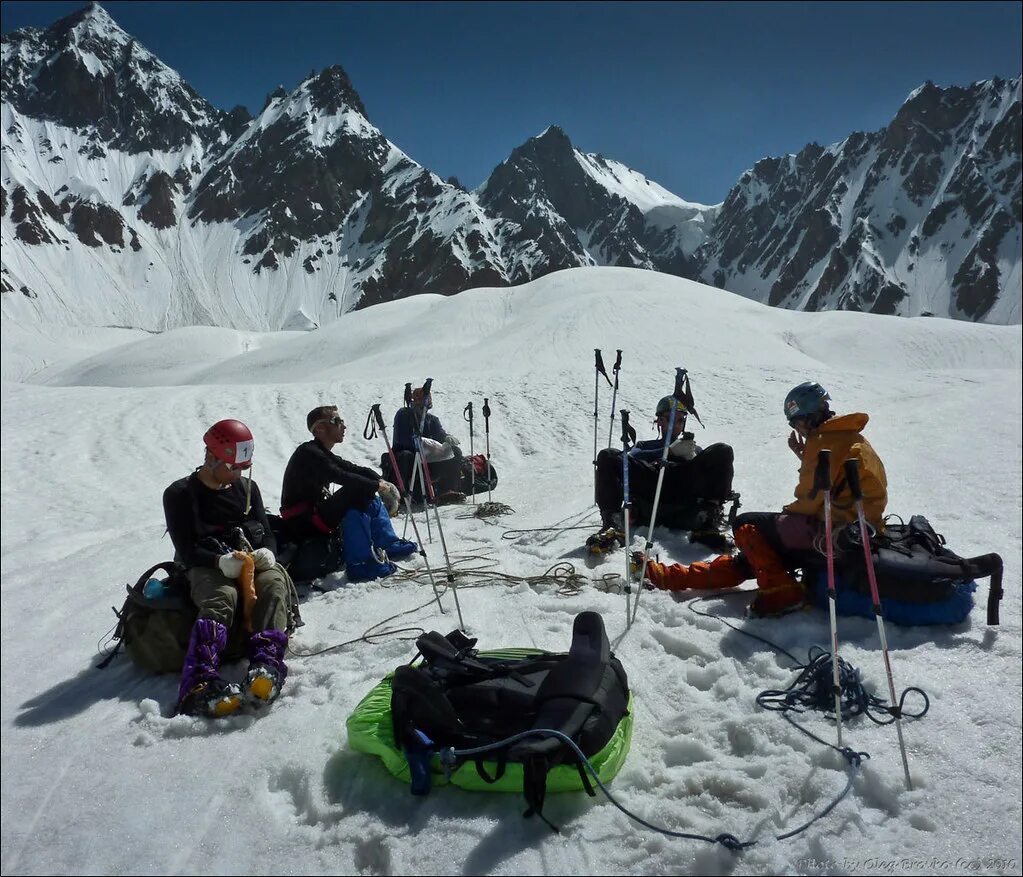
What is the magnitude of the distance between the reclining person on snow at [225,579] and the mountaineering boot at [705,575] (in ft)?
9.19

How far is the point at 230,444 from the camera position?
4.17m

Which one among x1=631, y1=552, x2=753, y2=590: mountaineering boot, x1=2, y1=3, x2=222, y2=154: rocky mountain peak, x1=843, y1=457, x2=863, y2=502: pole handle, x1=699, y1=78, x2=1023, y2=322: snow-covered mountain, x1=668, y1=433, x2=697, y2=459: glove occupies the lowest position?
x1=631, y1=552, x2=753, y2=590: mountaineering boot

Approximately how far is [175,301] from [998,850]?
14558cm

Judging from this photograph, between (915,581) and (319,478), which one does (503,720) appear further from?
(319,478)

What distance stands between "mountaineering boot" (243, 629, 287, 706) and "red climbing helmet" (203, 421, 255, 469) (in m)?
1.11

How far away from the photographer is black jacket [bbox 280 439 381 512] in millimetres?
5754

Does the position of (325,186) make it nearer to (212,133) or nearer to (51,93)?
(212,133)

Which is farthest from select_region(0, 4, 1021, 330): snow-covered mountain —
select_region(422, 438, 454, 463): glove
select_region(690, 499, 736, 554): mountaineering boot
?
select_region(690, 499, 736, 554): mountaineering boot

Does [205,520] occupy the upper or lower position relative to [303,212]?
lower

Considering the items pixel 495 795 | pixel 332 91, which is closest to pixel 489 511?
pixel 495 795

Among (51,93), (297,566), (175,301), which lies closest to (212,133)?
(51,93)

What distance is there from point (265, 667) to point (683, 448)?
180 inches

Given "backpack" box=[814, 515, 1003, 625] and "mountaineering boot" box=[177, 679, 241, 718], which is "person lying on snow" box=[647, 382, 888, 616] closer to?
"backpack" box=[814, 515, 1003, 625]

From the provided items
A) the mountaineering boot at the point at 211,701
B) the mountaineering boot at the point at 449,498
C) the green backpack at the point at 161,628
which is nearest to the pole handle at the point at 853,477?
the mountaineering boot at the point at 211,701
